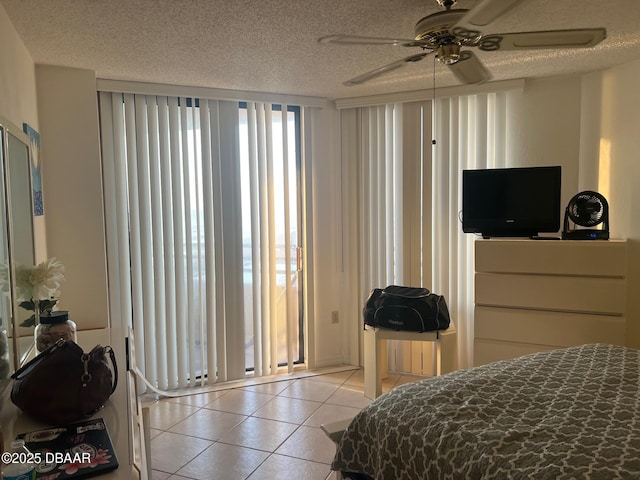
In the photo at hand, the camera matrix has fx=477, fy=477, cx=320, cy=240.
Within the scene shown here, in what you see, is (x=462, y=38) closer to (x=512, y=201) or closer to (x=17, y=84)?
(x=512, y=201)

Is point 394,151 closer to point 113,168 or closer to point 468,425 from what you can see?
point 113,168

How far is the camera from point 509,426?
1416mm

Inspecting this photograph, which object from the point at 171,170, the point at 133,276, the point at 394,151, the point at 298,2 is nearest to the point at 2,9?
the point at 298,2

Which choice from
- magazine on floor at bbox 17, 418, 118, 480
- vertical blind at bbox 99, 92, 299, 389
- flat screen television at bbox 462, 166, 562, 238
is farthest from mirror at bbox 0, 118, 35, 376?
flat screen television at bbox 462, 166, 562, 238

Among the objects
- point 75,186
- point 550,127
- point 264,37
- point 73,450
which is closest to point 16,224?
point 73,450

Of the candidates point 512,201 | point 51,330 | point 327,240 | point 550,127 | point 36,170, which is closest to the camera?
point 51,330

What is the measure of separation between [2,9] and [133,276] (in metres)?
1.85

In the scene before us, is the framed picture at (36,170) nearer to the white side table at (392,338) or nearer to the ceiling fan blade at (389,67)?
the ceiling fan blade at (389,67)

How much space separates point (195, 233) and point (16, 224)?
5.53 ft

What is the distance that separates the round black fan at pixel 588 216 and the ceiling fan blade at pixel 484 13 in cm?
174

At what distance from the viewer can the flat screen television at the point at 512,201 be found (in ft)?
10.1

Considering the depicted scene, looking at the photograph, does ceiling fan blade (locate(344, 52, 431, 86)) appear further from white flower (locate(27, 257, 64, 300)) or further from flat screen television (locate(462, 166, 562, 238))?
white flower (locate(27, 257, 64, 300))

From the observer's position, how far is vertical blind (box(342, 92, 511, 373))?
360 centimetres

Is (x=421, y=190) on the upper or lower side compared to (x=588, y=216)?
upper
